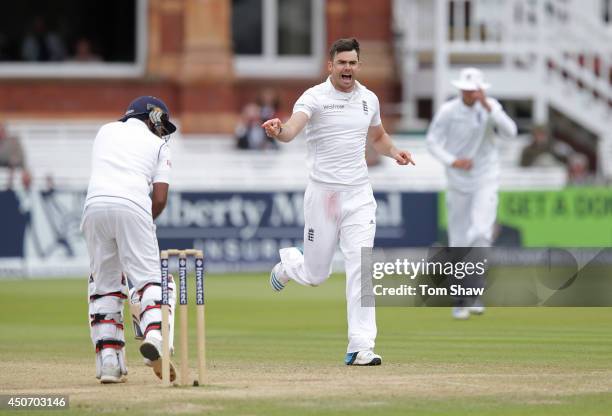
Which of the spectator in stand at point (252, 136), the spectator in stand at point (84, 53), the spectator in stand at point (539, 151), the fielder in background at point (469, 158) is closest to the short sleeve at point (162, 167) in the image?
the fielder in background at point (469, 158)

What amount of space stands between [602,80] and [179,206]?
10.4 meters

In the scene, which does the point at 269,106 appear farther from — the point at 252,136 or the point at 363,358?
the point at 363,358

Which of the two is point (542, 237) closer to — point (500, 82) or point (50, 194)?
point (500, 82)

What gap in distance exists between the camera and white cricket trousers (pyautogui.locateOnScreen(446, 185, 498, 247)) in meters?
16.1

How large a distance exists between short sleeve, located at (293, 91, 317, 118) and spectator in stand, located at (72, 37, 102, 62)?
823 inches

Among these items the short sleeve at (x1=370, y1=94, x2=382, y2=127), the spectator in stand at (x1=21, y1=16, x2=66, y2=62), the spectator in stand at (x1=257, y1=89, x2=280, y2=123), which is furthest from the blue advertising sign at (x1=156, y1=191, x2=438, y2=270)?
the short sleeve at (x1=370, y1=94, x2=382, y2=127)

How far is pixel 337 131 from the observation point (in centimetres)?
1173

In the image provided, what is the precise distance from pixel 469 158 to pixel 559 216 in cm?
1053

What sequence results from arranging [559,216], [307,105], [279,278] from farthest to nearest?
[559,216] → [279,278] → [307,105]

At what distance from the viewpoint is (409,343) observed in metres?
13.5

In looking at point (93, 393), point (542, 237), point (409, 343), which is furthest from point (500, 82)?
point (93, 393)

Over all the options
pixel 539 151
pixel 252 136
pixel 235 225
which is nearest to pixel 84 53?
pixel 252 136

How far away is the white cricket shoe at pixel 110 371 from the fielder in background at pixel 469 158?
606 cm

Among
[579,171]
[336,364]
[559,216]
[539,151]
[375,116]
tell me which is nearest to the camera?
[336,364]
